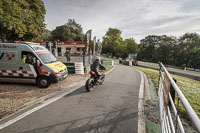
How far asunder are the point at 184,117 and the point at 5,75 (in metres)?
8.24

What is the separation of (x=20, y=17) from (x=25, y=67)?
13280mm

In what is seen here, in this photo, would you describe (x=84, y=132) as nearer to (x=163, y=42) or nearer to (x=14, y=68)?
(x=14, y=68)

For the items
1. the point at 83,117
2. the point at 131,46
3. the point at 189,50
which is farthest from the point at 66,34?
the point at 189,50

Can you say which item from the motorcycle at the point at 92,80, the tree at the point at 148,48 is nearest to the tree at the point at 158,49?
the tree at the point at 148,48

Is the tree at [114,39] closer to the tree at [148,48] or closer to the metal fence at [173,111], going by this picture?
the tree at [148,48]

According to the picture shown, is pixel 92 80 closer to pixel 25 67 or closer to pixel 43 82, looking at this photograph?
pixel 43 82

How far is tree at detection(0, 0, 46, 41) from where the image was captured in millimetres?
11794

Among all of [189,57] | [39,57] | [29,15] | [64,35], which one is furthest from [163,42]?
[39,57]

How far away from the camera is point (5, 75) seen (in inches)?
221

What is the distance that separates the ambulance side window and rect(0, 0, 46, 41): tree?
32.3 ft

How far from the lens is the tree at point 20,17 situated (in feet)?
38.7

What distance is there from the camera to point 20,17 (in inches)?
559

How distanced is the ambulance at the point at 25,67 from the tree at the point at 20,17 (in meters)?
9.31

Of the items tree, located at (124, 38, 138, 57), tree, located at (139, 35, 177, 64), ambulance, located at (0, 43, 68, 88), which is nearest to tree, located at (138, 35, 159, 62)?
tree, located at (139, 35, 177, 64)
